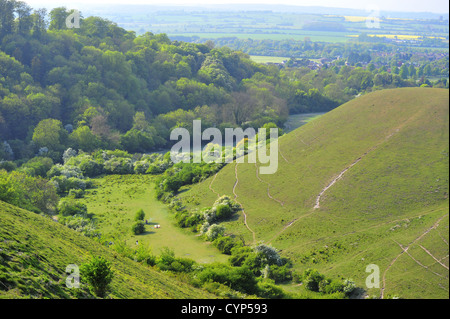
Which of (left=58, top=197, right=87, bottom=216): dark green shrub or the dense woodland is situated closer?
(left=58, top=197, right=87, bottom=216): dark green shrub

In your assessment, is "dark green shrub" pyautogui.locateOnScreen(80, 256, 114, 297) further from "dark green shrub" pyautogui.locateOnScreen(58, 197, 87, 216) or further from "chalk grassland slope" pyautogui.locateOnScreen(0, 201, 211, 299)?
"dark green shrub" pyautogui.locateOnScreen(58, 197, 87, 216)

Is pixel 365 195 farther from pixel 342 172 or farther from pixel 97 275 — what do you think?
pixel 97 275

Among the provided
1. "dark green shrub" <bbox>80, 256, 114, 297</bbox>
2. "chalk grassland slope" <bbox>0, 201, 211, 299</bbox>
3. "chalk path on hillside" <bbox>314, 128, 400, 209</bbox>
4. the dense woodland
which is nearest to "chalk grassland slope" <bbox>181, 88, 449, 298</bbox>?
"chalk path on hillside" <bbox>314, 128, 400, 209</bbox>

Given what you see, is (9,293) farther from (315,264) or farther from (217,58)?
(217,58)

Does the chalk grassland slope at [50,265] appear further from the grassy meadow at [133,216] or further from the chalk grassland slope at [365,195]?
the chalk grassland slope at [365,195]

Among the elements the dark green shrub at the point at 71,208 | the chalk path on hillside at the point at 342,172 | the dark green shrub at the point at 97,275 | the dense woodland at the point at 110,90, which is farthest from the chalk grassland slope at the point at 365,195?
the dense woodland at the point at 110,90

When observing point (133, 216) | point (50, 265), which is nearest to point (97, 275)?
point (50, 265)
